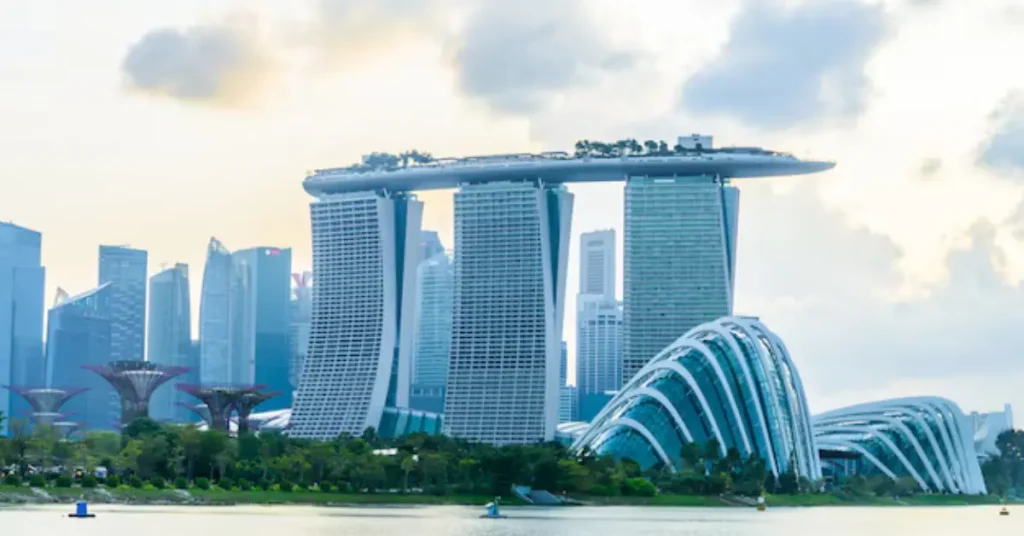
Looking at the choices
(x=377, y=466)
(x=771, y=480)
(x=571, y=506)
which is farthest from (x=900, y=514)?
(x=377, y=466)

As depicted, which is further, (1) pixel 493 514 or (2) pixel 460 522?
(1) pixel 493 514

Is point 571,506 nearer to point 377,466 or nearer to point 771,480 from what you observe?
point 377,466

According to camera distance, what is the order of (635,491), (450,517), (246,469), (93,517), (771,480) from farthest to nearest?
(771,480), (635,491), (246,469), (450,517), (93,517)

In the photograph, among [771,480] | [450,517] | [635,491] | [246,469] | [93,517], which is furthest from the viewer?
[771,480]

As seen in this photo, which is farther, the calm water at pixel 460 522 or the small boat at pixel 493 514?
the small boat at pixel 493 514

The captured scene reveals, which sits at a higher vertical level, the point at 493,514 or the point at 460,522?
the point at 493,514

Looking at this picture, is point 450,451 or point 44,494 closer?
point 44,494

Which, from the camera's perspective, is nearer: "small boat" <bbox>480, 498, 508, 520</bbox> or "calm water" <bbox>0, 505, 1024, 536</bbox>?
"calm water" <bbox>0, 505, 1024, 536</bbox>
